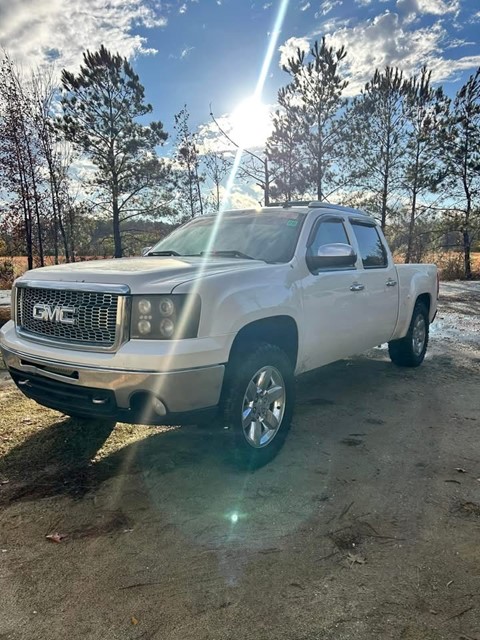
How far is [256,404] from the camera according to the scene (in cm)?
351

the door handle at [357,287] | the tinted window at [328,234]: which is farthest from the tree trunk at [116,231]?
the door handle at [357,287]

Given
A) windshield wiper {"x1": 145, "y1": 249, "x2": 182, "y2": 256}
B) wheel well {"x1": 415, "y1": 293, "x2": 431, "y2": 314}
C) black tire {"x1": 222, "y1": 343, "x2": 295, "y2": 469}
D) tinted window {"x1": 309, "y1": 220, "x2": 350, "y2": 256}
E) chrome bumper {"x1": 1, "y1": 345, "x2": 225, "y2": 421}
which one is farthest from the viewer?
wheel well {"x1": 415, "y1": 293, "x2": 431, "y2": 314}

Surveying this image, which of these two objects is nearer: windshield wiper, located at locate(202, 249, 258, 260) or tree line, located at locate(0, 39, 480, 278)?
windshield wiper, located at locate(202, 249, 258, 260)

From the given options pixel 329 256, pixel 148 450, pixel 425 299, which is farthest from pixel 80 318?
pixel 425 299

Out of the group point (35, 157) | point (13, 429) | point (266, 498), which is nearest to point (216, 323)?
point (266, 498)

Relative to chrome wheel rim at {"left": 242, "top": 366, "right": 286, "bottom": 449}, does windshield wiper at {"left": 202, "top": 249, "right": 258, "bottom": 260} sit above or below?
above

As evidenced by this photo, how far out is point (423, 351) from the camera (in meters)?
6.69

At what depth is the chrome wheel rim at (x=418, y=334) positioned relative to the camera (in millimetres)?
6406

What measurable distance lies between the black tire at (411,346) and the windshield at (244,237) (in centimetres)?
279

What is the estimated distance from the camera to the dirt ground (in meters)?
2.07

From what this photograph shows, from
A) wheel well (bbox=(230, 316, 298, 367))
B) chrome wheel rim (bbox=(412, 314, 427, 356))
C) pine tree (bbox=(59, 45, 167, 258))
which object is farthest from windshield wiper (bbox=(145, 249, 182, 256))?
pine tree (bbox=(59, 45, 167, 258))

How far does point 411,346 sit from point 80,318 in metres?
4.64

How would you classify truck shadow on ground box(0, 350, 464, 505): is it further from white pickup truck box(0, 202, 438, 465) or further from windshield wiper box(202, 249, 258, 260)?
windshield wiper box(202, 249, 258, 260)

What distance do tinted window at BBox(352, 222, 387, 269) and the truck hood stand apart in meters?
1.82
